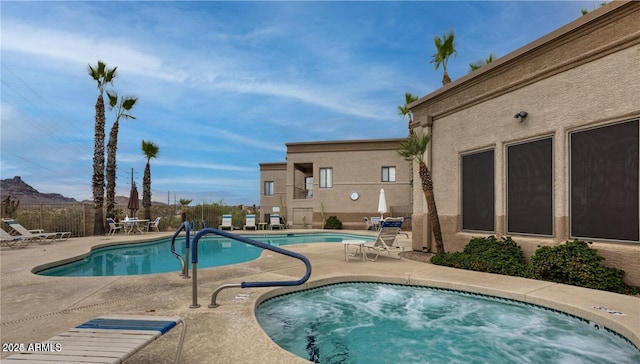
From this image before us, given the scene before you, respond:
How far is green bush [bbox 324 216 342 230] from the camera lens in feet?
70.2

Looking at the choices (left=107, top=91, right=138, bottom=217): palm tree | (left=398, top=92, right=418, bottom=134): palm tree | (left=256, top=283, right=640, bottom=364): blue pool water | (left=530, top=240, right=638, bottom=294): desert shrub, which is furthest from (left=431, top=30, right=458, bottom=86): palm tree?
(left=107, top=91, right=138, bottom=217): palm tree

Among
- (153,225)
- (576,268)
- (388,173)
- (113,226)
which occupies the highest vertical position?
(388,173)

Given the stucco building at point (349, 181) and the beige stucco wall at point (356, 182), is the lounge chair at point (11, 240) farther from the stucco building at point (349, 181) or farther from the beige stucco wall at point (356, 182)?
the beige stucco wall at point (356, 182)

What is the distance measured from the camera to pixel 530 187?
7.59 metres

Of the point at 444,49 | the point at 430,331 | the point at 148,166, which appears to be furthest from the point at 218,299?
the point at 148,166

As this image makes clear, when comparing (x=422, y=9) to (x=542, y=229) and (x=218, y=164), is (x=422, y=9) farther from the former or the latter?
(x=218, y=164)

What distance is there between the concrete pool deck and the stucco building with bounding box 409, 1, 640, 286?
58.9 inches

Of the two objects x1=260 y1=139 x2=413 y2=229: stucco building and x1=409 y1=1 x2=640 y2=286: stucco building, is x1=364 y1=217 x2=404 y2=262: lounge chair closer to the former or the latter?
x1=409 y1=1 x2=640 y2=286: stucco building

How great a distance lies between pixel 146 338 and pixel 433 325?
3890 mm

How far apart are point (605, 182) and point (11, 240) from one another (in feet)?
57.6

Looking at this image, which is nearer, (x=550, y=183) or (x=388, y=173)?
(x=550, y=183)

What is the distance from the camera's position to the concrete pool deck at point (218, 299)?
3.36m

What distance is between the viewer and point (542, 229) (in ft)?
23.9

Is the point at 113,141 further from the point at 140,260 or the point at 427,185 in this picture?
the point at 427,185
